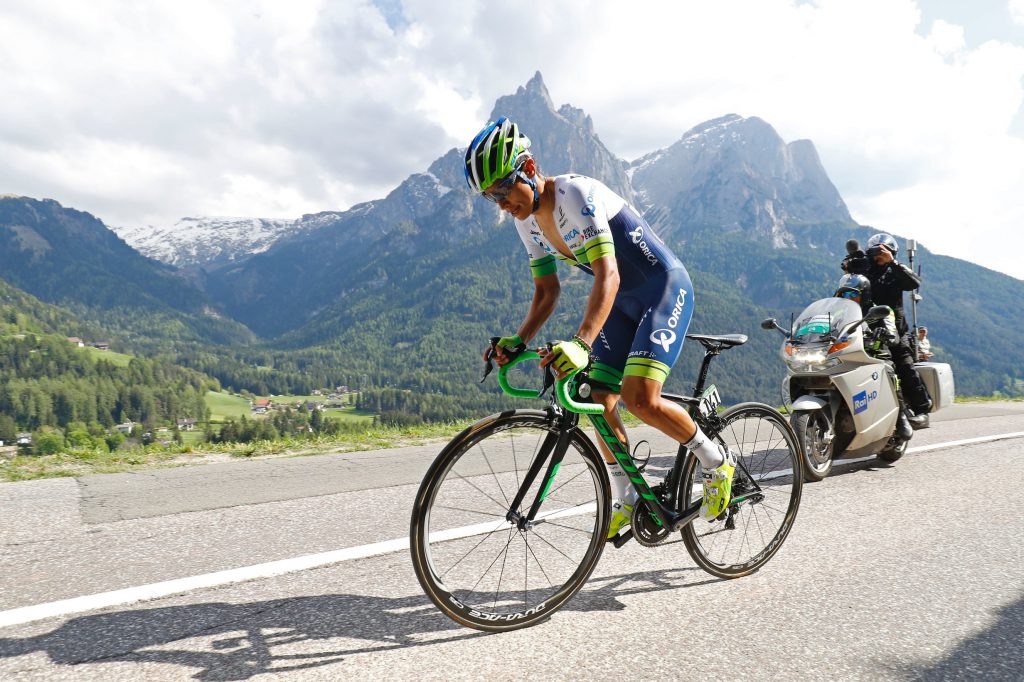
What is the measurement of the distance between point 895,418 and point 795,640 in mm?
4719

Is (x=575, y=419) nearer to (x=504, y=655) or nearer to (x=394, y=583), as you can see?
(x=504, y=655)

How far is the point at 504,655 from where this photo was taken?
2545mm

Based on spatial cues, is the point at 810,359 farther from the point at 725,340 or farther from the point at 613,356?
the point at 613,356

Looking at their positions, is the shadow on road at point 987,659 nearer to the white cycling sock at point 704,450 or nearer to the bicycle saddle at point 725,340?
the white cycling sock at point 704,450

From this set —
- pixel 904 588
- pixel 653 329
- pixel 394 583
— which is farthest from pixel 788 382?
pixel 394 583

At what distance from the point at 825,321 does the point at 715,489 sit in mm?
3404

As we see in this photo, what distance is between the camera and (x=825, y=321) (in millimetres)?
6020

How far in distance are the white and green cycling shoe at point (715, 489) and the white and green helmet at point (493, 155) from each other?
1894 mm

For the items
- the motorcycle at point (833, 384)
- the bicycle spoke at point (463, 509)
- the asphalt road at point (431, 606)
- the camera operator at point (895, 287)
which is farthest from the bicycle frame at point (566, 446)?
the camera operator at point (895, 287)

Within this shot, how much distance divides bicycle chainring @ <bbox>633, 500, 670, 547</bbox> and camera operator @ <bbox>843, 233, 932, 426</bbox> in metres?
5.01

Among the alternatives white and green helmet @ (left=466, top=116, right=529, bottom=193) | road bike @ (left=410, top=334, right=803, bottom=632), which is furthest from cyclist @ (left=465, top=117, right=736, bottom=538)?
road bike @ (left=410, top=334, right=803, bottom=632)

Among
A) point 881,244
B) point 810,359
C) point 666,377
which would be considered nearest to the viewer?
point 666,377

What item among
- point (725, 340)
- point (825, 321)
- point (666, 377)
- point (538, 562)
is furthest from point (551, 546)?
point (825, 321)

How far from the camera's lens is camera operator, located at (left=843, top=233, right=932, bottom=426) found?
22.6ft
